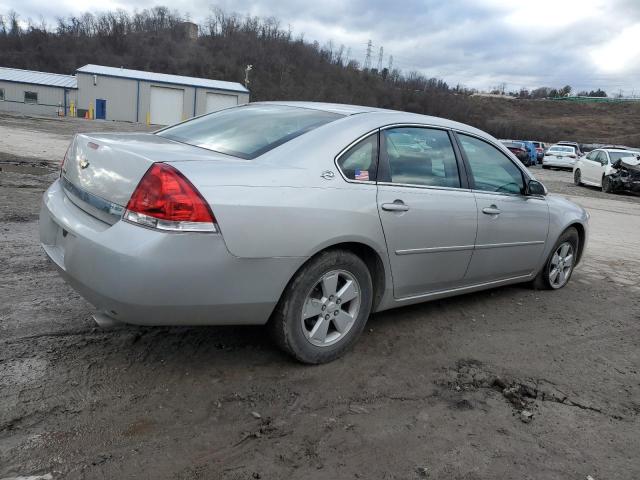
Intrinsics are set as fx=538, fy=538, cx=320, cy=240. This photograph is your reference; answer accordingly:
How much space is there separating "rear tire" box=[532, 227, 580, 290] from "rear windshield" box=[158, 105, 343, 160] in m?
2.96

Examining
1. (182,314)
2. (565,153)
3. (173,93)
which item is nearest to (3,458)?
(182,314)

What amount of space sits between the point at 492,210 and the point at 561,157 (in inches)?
1177

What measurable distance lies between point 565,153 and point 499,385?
31248 mm

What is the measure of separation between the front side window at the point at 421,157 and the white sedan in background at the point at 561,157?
2975 centimetres

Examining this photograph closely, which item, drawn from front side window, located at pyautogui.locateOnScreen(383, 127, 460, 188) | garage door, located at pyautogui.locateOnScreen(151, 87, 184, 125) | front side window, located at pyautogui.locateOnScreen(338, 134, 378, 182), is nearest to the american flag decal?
front side window, located at pyautogui.locateOnScreen(338, 134, 378, 182)

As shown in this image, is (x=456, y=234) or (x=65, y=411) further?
(x=456, y=234)

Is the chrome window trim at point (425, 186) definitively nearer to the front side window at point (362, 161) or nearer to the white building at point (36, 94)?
the front side window at point (362, 161)

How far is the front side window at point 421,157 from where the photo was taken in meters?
3.65

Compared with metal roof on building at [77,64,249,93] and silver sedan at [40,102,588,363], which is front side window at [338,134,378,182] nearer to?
silver sedan at [40,102,588,363]

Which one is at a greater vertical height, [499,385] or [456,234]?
[456,234]

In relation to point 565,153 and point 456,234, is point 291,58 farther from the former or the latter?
point 456,234

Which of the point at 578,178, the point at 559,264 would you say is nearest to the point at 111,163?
the point at 559,264

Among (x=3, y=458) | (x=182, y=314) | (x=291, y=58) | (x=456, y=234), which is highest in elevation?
(x=291, y=58)

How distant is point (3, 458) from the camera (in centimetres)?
227
